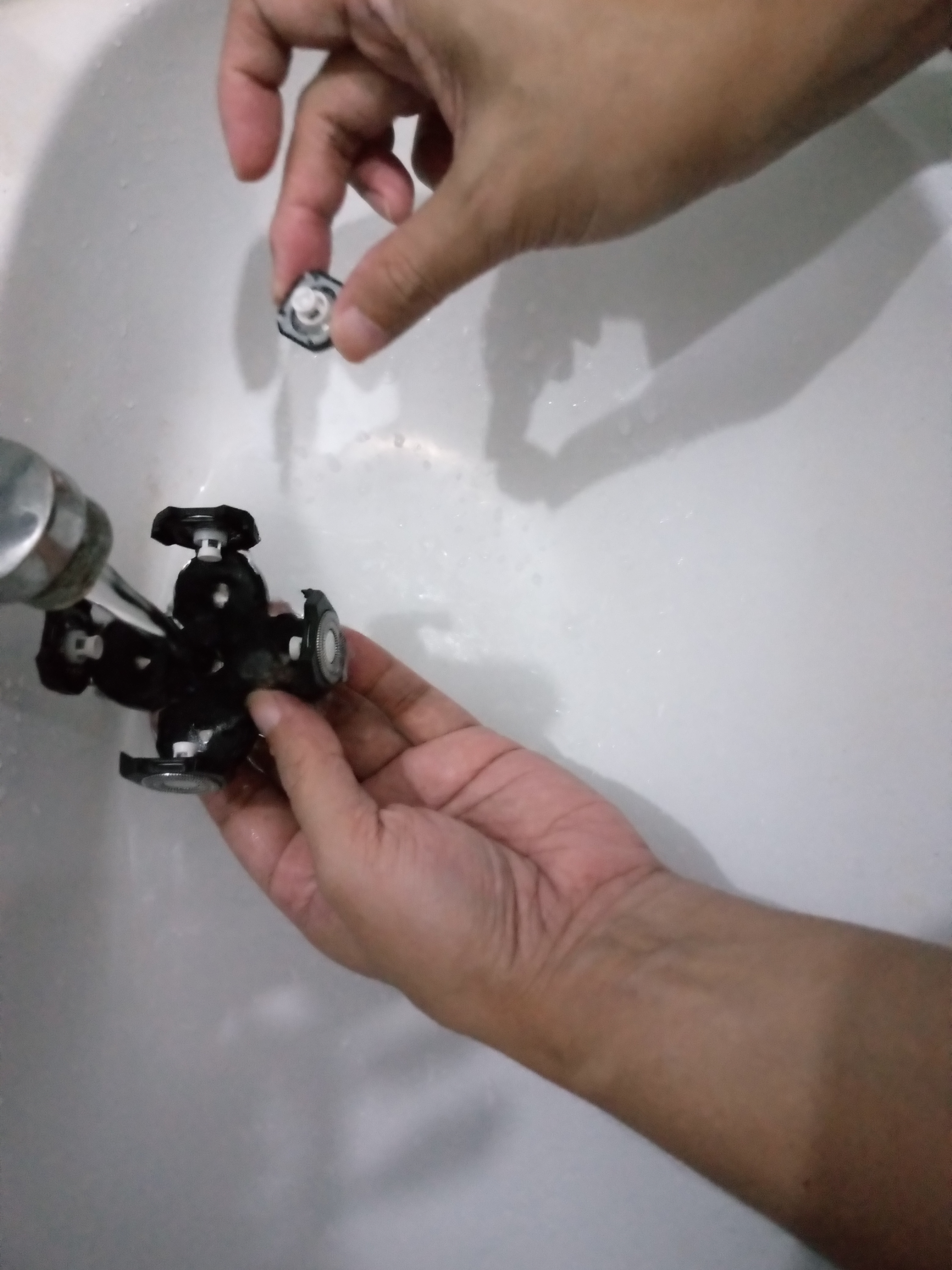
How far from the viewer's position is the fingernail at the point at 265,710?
1.73ft

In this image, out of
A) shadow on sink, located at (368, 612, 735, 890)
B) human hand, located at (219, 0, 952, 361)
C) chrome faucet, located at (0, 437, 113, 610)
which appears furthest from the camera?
shadow on sink, located at (368, 612, 735, 890)

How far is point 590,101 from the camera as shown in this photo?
47 centimetres

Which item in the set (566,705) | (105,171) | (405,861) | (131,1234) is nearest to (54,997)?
(131,1234)

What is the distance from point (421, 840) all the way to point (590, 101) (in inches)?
15.2

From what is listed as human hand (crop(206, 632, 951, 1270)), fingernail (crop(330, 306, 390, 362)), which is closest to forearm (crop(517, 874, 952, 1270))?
human hand (crop(206, 632, 951, 1270))

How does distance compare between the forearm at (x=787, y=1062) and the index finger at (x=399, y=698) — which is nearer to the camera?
the forearm at (x=787, y=1062)

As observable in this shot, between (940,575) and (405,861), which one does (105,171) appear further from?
(940,575)

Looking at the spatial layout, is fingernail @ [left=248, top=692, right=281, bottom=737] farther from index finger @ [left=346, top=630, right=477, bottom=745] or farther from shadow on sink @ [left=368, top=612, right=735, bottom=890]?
shadow on sink @ [left=368, top=612, right=735, bottom=890]

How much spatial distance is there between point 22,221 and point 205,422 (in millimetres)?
274

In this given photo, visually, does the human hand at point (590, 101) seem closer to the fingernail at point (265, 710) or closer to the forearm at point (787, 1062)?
the fingernail at point (265, 710)

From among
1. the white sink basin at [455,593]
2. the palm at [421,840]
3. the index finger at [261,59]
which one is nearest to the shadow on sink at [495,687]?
the white sink basin at [455,593]

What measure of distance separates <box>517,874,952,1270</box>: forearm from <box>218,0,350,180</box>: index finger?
1.73ft

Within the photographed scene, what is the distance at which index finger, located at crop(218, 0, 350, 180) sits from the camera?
22.4 inches

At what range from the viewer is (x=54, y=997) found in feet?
2.03
